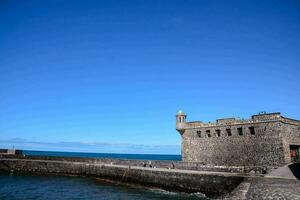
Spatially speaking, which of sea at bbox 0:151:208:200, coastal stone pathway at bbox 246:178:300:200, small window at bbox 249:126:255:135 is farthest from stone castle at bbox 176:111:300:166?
coastal stone pathway at bbox 246:178:300:200

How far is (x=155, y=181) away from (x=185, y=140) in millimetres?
8608

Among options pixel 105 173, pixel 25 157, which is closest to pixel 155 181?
pixel 105 173

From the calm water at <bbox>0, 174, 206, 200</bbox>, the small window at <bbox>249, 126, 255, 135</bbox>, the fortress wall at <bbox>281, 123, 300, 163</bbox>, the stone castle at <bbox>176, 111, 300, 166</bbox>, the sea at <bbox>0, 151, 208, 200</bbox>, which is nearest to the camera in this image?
the sea at <bbox>0, 151, 208, 200</bbox>

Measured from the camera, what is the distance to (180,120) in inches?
1411

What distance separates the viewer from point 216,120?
32.4 m

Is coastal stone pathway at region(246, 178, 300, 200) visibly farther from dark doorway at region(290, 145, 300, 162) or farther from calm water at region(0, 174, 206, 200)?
dark doorway at region(290, 145, 300, 162)

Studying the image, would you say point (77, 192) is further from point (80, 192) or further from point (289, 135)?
point (289, 135)

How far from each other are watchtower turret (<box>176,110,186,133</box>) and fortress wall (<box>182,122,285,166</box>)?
0.90m

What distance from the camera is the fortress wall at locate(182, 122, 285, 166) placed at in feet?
89.0

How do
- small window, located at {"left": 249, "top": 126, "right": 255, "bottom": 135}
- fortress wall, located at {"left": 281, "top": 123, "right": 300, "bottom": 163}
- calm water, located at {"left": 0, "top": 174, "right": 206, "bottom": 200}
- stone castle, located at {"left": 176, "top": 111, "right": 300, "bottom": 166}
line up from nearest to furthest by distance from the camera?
calm water, located at {"left": 0, "top": 174, "right": 206, "bottom": 200} < fortress wall, located at {"left": 281, "top": 123, "right": 300, "bottom": 163} < stone castle, located at {"left": 176, "top": 111, "right": 300, "bottom": 166} < small window, located at {"left": 249, "top": 126, "right": 255, "bottom": 135}

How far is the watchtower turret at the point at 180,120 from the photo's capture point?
35625mm

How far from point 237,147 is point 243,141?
3.18 ft

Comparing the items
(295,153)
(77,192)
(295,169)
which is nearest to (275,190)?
(295,169)

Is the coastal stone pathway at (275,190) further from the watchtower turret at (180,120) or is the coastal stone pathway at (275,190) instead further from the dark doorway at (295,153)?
the watchtower turret at (180,120)
